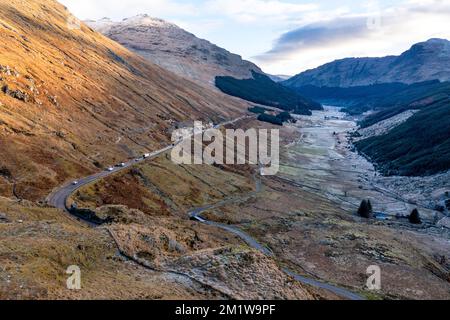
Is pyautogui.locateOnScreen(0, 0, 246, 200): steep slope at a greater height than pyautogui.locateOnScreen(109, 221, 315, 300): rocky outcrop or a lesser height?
greater

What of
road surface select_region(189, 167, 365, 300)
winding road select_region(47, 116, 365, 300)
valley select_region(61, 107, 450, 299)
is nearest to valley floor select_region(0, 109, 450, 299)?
valley select_region(61, 107, 450, 299)

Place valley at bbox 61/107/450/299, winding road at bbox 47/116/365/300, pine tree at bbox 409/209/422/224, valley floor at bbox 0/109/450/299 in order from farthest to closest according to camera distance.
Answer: pine tree at bbox 409/209/422/224
valley at bbox 61/107/450/299
winding road at bbox 47/116/365/300
valley floor at bbox 0/109/450/299

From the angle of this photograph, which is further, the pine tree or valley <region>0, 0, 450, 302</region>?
the pine tree

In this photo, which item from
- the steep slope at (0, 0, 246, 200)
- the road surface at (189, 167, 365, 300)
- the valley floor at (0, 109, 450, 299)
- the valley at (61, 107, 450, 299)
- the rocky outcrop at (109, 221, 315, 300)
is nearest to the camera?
the rocky outcrop at (109, 221, 315, 300)

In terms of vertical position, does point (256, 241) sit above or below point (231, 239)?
below

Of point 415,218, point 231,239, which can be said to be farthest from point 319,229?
point 415,218

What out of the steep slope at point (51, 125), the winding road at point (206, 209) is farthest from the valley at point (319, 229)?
the steep slope at point (51, 125)

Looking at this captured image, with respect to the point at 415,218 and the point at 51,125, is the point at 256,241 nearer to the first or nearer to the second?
the point at 415,218

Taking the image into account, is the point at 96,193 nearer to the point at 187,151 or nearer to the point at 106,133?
the point at 106,133

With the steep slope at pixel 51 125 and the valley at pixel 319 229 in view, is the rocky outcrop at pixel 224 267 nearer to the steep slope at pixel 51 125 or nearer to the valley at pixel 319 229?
the valley at pixel 319 229

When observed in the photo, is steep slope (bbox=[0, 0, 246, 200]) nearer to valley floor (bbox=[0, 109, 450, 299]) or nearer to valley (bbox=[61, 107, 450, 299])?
valley floor (bbox=[0, 109, 450, 299])
